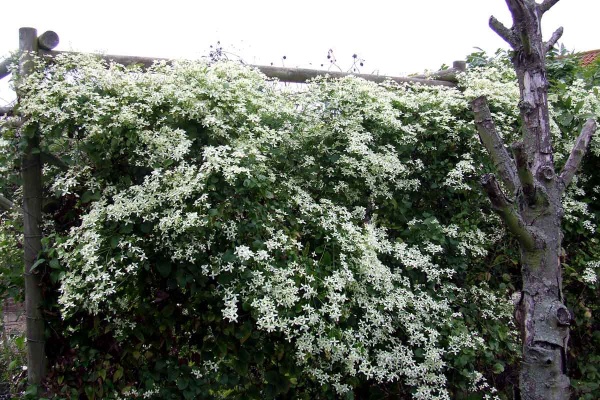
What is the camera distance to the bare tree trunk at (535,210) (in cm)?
225

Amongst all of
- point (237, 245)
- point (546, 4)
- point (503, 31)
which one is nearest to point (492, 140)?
point (503, 31)

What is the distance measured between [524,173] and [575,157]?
682mm

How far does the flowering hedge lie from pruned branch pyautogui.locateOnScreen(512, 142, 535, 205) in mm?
761

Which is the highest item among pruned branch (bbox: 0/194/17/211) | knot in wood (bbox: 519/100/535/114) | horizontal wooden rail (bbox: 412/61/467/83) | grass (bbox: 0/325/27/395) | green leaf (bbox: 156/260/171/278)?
horizontal wooden rail (bbox: 412/61/467/83)

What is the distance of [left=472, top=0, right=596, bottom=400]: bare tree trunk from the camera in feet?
7.38

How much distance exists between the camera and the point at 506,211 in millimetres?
2139

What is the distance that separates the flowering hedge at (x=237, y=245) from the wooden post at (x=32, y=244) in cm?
6

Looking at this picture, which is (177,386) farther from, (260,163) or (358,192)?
(358,192)

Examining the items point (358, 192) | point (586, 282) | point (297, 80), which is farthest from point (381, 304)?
point (586, 282)

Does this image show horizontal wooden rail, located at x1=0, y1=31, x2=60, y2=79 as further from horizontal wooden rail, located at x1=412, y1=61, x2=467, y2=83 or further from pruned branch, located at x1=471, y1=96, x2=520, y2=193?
horizontal wooden rail, located at x1=412, y1=61, x2=467, y2=83

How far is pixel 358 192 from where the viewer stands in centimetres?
299

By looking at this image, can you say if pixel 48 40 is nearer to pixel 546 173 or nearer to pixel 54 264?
pixel 54 264

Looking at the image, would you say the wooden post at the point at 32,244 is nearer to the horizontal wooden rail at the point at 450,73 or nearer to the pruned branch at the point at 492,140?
the pruned branch at the point at 492,140

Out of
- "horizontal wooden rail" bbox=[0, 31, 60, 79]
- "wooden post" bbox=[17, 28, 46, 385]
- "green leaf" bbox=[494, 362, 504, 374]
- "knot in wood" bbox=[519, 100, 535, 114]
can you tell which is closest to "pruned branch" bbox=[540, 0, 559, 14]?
"knot in wood" bbox=[519, 100, 535, 114]
